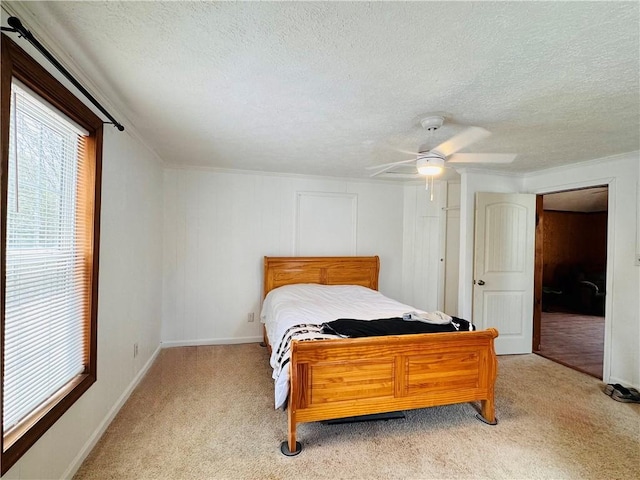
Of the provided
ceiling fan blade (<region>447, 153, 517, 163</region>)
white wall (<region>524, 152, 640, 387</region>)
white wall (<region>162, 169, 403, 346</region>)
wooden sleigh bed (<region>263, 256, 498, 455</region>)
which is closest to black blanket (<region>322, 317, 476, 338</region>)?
wooden sleigh bed (<region>263, 256, 498, 455</region>)

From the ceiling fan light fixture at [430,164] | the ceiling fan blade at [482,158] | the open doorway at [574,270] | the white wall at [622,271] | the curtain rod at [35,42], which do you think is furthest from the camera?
the open doorway at [574,270]

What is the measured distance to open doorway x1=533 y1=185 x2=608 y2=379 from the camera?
4814 millimetres

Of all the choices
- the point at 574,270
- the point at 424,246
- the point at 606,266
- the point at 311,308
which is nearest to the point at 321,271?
the point at 311,308

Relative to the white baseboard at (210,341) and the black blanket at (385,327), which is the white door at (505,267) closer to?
the black blanket at (385,327)

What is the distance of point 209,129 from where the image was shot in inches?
101

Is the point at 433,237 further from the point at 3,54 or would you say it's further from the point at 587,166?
the point at 3,54

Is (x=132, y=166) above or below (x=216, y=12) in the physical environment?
below

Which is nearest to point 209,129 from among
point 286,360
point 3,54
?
point 3,54

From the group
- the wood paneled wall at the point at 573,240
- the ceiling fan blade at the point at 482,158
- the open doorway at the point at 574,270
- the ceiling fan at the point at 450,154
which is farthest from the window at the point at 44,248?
the wood paneled wall at the point at 573,240

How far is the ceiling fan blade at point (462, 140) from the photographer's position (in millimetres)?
2461

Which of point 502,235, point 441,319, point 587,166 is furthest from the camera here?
point 502,235

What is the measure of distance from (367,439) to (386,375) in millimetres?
463

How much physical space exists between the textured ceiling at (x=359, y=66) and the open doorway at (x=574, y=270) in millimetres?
3268

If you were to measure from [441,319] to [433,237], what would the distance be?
2.35 meters
